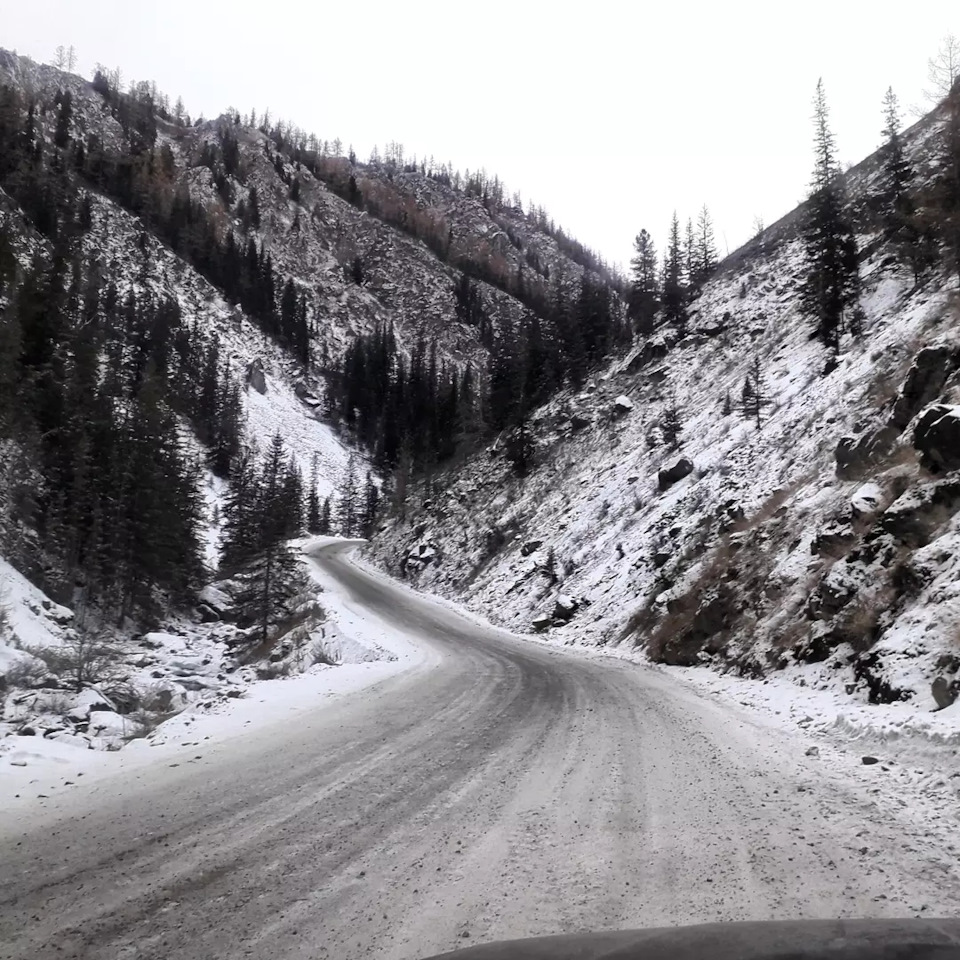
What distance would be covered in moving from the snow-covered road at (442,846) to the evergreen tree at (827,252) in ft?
80.3

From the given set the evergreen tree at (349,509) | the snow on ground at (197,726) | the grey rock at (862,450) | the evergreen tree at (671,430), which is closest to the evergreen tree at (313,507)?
Result: the evergreen tree at (349,509)

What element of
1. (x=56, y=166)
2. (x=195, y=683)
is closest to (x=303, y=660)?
(x=195, y=683)

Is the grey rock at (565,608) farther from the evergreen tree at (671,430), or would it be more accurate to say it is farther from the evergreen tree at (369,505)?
the evergreen tree at (369,505)

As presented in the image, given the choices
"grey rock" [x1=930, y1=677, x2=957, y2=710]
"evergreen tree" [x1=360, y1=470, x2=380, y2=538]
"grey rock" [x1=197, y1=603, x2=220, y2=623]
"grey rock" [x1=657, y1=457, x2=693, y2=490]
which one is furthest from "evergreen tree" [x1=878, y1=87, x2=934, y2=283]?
"evergreen tree" [x1=360, y1=470, x2=380, y2=538]

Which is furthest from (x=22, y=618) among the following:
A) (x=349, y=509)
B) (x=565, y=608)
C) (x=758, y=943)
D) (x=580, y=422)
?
(x=349, y=509)

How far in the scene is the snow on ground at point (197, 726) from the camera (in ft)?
19.4

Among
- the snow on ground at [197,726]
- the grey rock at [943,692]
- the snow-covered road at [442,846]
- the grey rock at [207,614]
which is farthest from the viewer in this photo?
the grey rock at [207,614]

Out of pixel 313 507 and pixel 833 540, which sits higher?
pixel 313 507

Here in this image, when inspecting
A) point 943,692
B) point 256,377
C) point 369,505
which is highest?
point 256,377

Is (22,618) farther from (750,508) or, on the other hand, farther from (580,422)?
(580,422)

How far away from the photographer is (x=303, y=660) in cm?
1705

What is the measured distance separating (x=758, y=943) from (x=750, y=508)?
1672 cm

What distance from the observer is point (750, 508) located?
18.3 meters

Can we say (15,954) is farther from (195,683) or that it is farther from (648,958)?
(195,683)
